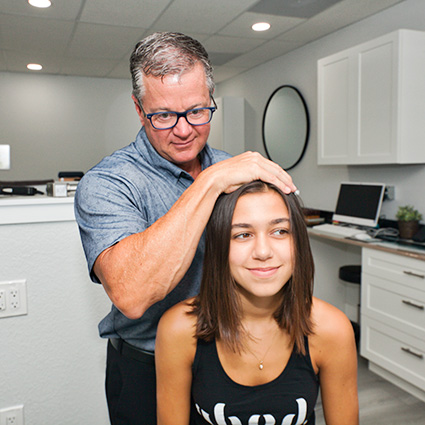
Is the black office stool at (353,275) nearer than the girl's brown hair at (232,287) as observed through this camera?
No

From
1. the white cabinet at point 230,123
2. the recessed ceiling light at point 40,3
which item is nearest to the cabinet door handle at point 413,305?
the recessed ceiling light at point 40,3

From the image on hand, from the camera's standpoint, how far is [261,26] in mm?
3824

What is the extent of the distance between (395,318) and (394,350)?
21cm

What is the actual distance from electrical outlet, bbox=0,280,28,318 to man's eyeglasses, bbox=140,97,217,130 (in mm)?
1024

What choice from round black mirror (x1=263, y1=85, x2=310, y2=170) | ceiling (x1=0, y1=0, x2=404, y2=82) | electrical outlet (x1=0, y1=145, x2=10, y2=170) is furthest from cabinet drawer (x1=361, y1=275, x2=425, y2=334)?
electrical outlet (x1=0, y1=145, x2=10, y2=170)

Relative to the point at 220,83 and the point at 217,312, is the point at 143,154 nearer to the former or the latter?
the point at 217,312

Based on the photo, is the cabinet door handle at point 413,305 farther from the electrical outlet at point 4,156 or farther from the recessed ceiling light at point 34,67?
the recessed ceiling light at point 34,67

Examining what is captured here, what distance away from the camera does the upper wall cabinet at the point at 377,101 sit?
9.57 ft

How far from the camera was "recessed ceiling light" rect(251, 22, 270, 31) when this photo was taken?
374cm

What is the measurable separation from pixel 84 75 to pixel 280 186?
5.95 m

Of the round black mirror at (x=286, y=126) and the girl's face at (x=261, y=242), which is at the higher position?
the round black mirror at (x=286, y=126)

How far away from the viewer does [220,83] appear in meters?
6.62

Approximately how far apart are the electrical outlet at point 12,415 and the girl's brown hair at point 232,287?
1087 mm

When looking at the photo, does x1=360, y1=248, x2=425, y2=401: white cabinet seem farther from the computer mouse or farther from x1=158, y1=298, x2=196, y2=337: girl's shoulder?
x1=158, y1=298, x2=196, y2=337: girl's shoulder
